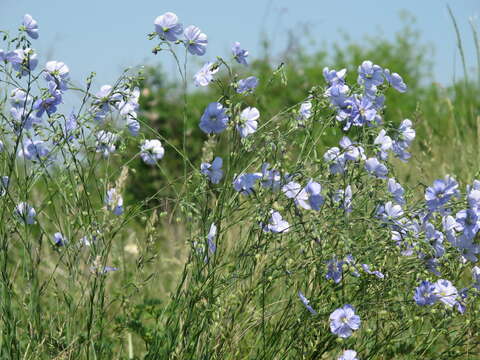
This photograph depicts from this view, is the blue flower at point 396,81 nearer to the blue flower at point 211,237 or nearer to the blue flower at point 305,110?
the blue flower at point 305,110

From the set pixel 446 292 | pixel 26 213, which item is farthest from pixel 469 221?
pixel 26 213

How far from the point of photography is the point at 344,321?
1994 mm

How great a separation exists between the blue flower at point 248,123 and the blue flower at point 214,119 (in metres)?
0.06

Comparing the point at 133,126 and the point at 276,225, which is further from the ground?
the point at 133,126

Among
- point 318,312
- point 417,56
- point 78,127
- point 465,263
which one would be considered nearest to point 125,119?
point 78,127

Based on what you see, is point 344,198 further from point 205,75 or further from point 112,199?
point 112,199

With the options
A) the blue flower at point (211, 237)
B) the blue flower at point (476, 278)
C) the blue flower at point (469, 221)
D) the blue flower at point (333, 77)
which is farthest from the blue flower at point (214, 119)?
the blue flower at point (476, 278)

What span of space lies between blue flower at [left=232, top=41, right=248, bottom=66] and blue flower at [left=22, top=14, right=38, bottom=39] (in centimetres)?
71

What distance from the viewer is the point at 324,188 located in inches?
88.3

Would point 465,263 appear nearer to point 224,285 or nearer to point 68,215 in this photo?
point 224,285

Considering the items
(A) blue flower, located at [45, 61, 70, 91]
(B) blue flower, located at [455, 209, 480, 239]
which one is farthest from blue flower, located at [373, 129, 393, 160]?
(A) blue flower, located at [45, 61, 70, 91]

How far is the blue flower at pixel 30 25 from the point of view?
225 cm

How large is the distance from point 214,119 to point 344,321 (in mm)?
752

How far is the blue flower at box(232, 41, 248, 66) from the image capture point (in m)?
2.12
